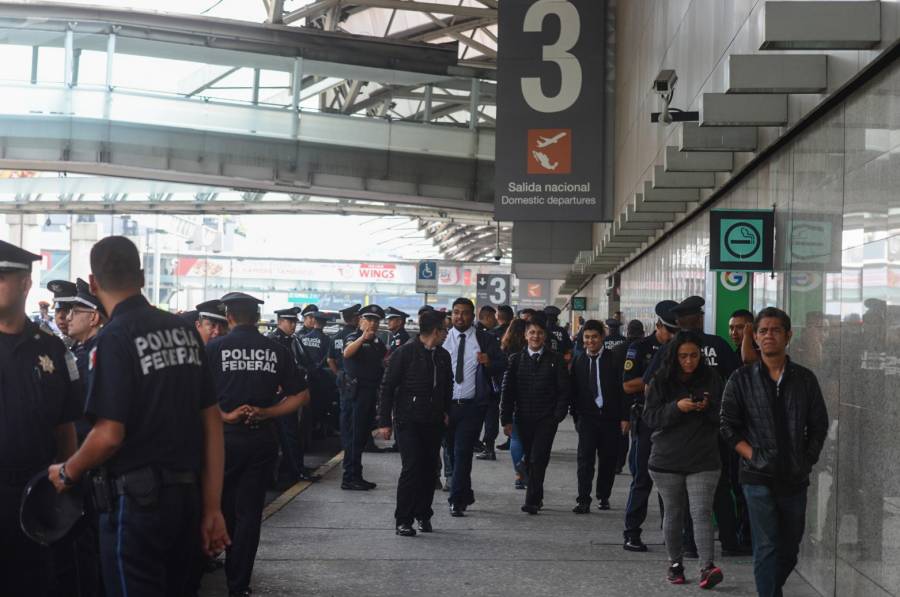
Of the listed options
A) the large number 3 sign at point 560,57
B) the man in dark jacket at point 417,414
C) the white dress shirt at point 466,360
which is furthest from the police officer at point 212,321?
the large number 3 sign at point 560,57

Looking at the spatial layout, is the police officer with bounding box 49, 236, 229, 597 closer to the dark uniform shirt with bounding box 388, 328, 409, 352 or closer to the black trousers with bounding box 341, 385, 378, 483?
the black trousers with bounding box 341, 385, 378, 483

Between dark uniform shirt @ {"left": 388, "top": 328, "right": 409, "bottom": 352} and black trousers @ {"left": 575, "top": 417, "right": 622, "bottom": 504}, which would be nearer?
black trousers @ {"left": 575, "top": 417, "right": 622, "bottom": 504}

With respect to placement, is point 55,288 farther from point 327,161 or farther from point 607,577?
point 327,161

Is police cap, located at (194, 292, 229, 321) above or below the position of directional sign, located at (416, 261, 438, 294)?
below

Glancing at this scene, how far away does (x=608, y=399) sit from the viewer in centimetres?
1117

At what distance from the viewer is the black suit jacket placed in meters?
11.2

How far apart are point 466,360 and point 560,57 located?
6.85 m

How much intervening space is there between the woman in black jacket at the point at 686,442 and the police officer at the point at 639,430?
2.16ft

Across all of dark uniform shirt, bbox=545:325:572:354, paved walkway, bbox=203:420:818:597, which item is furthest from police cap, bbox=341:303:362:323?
paved walkway, bbox=203:420:818:597

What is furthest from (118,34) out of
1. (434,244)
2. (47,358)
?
(434,244)

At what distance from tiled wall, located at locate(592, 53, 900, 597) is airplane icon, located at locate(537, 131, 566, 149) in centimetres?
744

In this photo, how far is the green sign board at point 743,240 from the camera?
9297 millimetres

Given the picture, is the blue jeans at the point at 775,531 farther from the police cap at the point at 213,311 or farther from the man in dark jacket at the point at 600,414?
the man in dark jacket at the point at 600,414

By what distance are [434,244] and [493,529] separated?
6270cm
